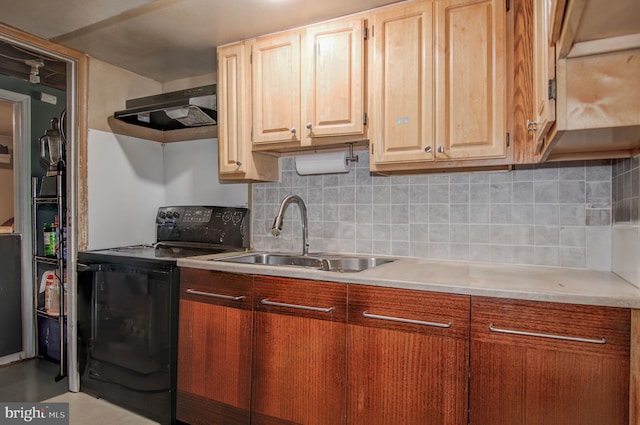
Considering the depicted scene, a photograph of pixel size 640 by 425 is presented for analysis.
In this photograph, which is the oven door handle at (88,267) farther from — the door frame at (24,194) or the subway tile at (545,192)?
the subway tile at (545,192)

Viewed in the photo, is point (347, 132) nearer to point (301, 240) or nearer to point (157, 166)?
point (301, 240)


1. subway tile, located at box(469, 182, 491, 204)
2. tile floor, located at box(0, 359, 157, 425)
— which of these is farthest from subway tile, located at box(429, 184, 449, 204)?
tile floor, located at box(0, 359, 157, 425)

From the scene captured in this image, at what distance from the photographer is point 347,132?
1980 millimetres

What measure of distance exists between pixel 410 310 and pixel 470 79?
1041 millimetres

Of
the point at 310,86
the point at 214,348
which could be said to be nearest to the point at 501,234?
the point at 310,86

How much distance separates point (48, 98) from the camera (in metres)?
3.26

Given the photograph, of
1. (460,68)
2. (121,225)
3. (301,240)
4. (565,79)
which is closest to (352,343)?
(301,240)

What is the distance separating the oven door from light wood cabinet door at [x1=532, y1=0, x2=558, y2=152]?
182 cm

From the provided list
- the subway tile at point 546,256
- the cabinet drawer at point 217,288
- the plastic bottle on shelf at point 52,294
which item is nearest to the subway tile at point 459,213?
the subway tile at point 546,256

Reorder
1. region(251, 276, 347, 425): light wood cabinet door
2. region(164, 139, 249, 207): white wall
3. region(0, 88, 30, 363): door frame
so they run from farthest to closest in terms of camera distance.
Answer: region(0, 88, 30, 363): door frame
region(164, 139, 249, 207): white wall
region(251, 276, 347, 425): light wood cabinet door

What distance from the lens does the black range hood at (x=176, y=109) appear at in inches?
90.3

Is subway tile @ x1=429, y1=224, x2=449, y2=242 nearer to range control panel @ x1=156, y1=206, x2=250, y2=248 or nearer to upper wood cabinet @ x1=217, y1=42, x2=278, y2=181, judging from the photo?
upper wood cabinet @ x1=217, y1=42, x2=278, y2=181

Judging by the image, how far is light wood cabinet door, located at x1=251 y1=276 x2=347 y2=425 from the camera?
1.62 meters

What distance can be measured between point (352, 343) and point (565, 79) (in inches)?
46.1
